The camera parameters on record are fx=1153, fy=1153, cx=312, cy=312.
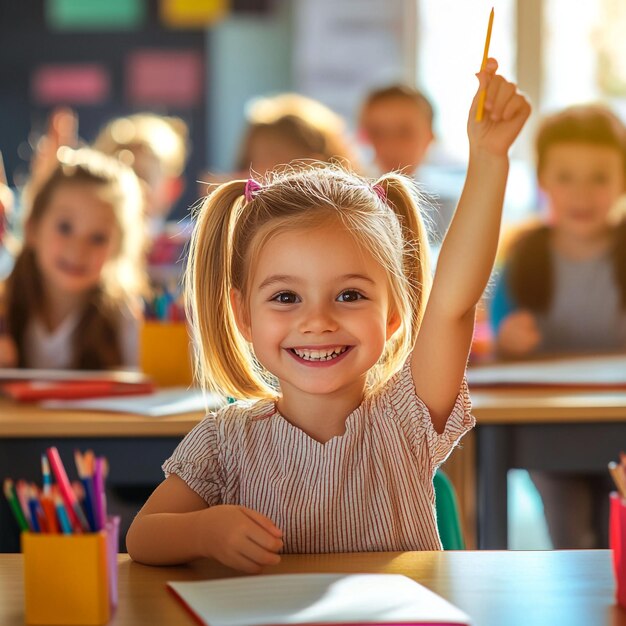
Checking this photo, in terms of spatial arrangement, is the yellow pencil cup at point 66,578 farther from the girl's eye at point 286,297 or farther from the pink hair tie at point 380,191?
the pink hair tie at point 380,191

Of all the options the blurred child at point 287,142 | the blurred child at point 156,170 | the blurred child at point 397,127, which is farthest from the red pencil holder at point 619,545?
the blurred child at point 397,127

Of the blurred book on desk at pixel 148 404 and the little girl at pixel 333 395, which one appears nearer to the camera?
the little girl at pixel 333 395

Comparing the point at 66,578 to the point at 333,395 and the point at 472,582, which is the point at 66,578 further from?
the point at 333,395

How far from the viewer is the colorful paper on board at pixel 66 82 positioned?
528 cm

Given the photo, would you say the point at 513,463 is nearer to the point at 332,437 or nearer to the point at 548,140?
the point at 332,437

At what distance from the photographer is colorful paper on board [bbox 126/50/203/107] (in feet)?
17.3

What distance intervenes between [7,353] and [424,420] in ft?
4.67

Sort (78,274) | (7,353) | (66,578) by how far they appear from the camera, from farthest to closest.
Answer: (78,274) < (7,353) < (66,578)

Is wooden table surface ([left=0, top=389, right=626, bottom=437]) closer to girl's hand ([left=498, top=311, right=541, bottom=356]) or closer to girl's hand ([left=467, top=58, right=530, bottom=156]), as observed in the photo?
girl's hand ([left=498, top=311, right=541, bottom=356])

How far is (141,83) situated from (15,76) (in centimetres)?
57

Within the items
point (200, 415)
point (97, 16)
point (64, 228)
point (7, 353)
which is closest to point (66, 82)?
point (97, 16)

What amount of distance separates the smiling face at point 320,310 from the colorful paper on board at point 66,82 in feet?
14.2

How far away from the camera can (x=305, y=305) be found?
1.16m

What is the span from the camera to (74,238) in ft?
8.63
